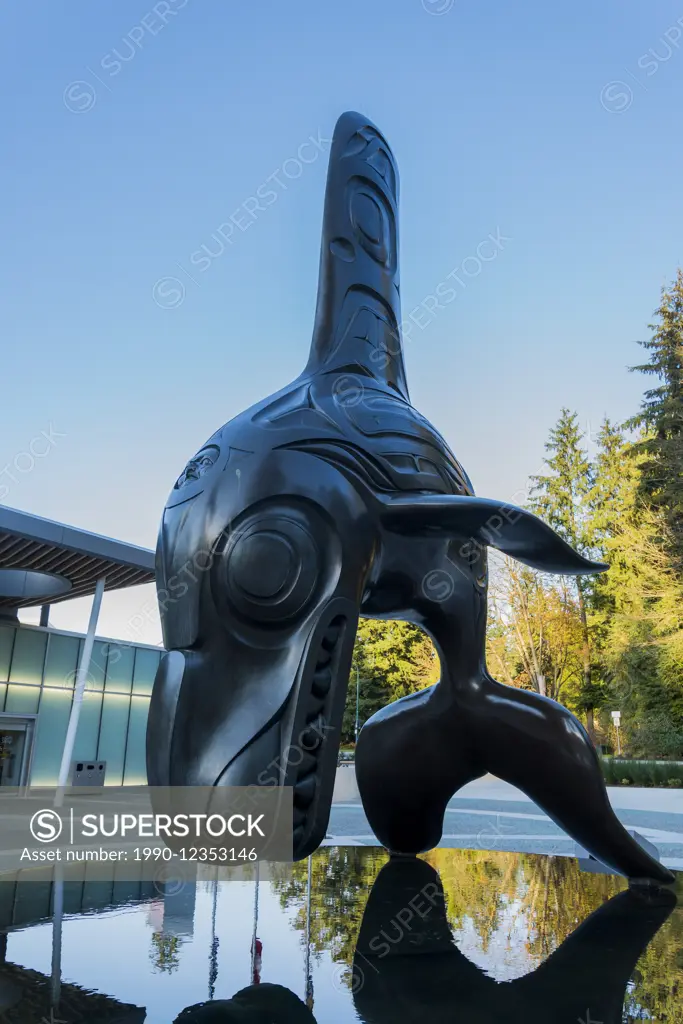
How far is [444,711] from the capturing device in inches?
213

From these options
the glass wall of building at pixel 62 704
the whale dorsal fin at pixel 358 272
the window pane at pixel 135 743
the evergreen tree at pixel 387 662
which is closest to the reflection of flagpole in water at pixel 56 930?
the whale dorsal fin at pixel 358 272

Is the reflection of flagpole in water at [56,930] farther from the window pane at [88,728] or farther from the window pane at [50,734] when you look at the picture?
the window pane at [88,728]

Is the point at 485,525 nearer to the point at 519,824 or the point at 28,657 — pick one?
the point at 519,824

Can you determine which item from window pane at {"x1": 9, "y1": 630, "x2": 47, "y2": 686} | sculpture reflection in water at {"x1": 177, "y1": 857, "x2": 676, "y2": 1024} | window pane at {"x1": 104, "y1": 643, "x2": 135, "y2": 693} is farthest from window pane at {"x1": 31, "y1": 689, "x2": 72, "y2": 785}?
sculpture reflection in water at {"x1": 177, "y1": 857, "x2": 676, "y2": 1024}

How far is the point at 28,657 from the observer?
80.8 feet

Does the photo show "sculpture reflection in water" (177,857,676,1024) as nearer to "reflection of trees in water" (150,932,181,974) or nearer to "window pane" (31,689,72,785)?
"reflection of trees in water" (150,932,181,974)

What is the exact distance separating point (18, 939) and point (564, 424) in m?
39.4

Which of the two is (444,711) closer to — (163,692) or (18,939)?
(163,692)

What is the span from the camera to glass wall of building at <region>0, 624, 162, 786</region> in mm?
24250

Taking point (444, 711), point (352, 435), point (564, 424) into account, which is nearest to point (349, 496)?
point (352, 435)

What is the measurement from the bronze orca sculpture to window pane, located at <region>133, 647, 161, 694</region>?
23.8 m

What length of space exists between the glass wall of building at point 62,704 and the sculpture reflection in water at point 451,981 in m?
21.6

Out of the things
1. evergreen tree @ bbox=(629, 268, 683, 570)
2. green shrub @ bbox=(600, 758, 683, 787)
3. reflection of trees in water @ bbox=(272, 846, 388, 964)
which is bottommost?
reflection of trees in water @ bbox=(272, 846, 388, 964)

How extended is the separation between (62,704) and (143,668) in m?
3.62
